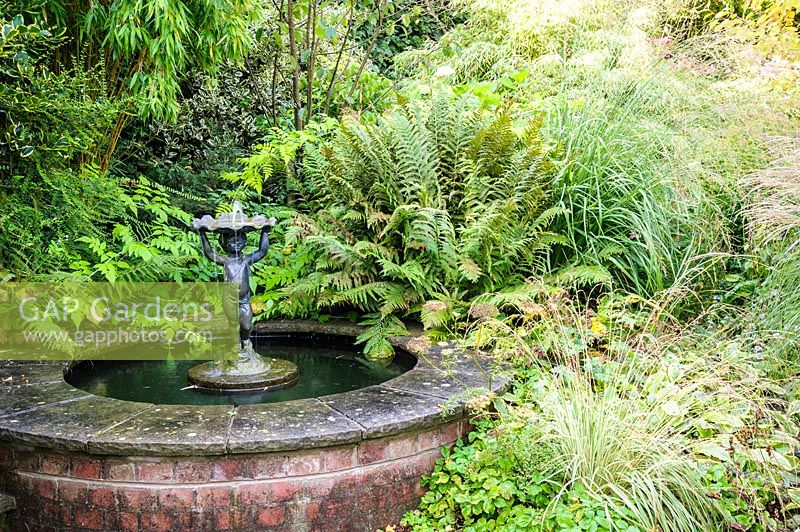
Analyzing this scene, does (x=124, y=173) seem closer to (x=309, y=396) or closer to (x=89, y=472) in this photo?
(x=309, y=396)

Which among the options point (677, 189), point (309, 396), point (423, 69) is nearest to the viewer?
point (309, 396)

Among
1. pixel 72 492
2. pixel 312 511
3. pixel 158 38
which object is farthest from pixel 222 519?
pixel 158 38

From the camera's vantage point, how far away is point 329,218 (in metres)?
4.43

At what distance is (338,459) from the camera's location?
256 cm

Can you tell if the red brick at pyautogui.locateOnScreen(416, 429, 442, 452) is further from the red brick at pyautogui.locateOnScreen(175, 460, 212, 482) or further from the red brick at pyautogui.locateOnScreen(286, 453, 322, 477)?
the red brick at pyautogui.locateOnScreen(175, 460, 212, 482)

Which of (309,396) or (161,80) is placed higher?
(161,80)

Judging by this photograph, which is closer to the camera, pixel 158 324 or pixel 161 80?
pixel 158 324

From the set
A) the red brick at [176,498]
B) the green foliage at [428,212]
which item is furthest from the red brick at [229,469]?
the green foliage at [428,212]

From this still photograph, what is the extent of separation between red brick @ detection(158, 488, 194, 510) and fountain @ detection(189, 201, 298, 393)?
82 centimetres

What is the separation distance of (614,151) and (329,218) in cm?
185

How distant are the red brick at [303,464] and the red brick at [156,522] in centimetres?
44

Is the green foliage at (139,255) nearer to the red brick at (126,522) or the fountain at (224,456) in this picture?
the fountain at (224,456)

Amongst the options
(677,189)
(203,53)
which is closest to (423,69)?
(203,53)

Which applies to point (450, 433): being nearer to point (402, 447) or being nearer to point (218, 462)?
point (402, 447)
